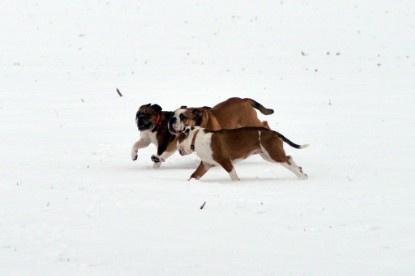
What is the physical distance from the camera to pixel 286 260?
278 inches

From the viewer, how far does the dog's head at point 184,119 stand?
39.6 feet

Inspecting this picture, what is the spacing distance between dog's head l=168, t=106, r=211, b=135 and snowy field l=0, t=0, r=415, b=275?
80 centimetres

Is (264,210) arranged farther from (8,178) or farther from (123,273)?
(8,178)

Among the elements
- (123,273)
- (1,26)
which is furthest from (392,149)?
(1,26)

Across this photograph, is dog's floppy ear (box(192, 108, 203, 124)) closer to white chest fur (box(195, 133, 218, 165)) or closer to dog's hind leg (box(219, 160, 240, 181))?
white chest fur (box(195, 133, 218, 165))

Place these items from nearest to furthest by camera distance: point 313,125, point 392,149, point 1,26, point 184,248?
point 184,248 < point 392,149 < point 313,125 < point 1,26

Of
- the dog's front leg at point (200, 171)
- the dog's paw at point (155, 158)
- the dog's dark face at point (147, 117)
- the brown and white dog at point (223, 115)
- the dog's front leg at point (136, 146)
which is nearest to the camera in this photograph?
the dog's front leg at point (200, 171)

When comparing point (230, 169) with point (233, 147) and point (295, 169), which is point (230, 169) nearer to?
point (233, 147)

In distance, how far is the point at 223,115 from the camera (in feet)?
43.6

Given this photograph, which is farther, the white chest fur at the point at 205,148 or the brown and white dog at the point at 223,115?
the brown and white dog at the point at 223,115

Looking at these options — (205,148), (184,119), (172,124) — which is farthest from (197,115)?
(205,148)

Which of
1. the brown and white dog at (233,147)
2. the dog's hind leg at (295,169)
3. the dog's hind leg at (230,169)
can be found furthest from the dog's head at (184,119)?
the dog's hind leg at (295,169)

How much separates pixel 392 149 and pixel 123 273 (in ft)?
26.8

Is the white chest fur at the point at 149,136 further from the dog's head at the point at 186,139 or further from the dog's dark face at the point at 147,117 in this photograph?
the dog's head at the point at 186,139
